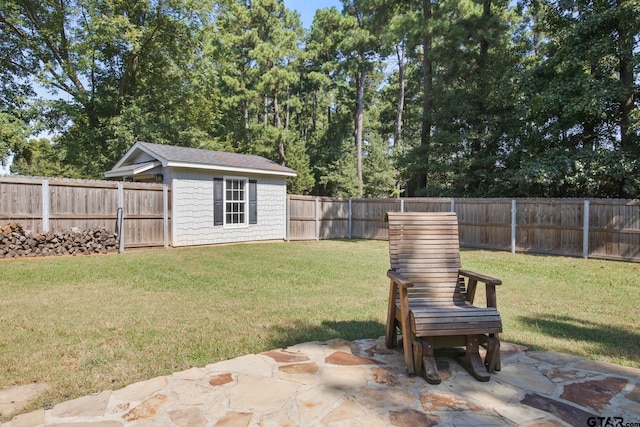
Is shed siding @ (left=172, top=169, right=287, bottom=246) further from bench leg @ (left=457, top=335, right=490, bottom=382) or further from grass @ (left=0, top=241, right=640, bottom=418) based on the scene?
bench leg @ (left=457, top=335, right=490, bottom=382)

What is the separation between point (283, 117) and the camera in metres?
31.9

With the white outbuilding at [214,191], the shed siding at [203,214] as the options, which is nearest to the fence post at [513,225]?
the white outbuilding at [214,191]

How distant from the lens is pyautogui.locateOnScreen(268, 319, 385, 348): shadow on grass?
3743 mm

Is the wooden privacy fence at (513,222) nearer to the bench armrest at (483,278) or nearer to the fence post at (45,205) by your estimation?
the fence post at (45,205)

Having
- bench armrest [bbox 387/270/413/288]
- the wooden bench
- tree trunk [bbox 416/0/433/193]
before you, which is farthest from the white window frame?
bench armrest [bbox 387/270/413/288]

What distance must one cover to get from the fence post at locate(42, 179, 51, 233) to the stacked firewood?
0.95 ft

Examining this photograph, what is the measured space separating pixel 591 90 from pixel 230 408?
12458mm

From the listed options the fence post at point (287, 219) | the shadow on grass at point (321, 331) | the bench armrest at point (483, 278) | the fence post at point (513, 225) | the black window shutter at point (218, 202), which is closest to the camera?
the bench armrest at point (483, 278)

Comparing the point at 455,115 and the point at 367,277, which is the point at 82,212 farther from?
the point at 455,115

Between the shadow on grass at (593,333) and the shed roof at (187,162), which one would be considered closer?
the shadow on grass at (593,333)

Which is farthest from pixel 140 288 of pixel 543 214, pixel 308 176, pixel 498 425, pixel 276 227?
pixel 308 176

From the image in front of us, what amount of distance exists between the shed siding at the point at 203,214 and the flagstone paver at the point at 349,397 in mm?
9141

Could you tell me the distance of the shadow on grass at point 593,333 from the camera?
3.49 m

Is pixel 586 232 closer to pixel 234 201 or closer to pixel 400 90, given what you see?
pixel 234 201
